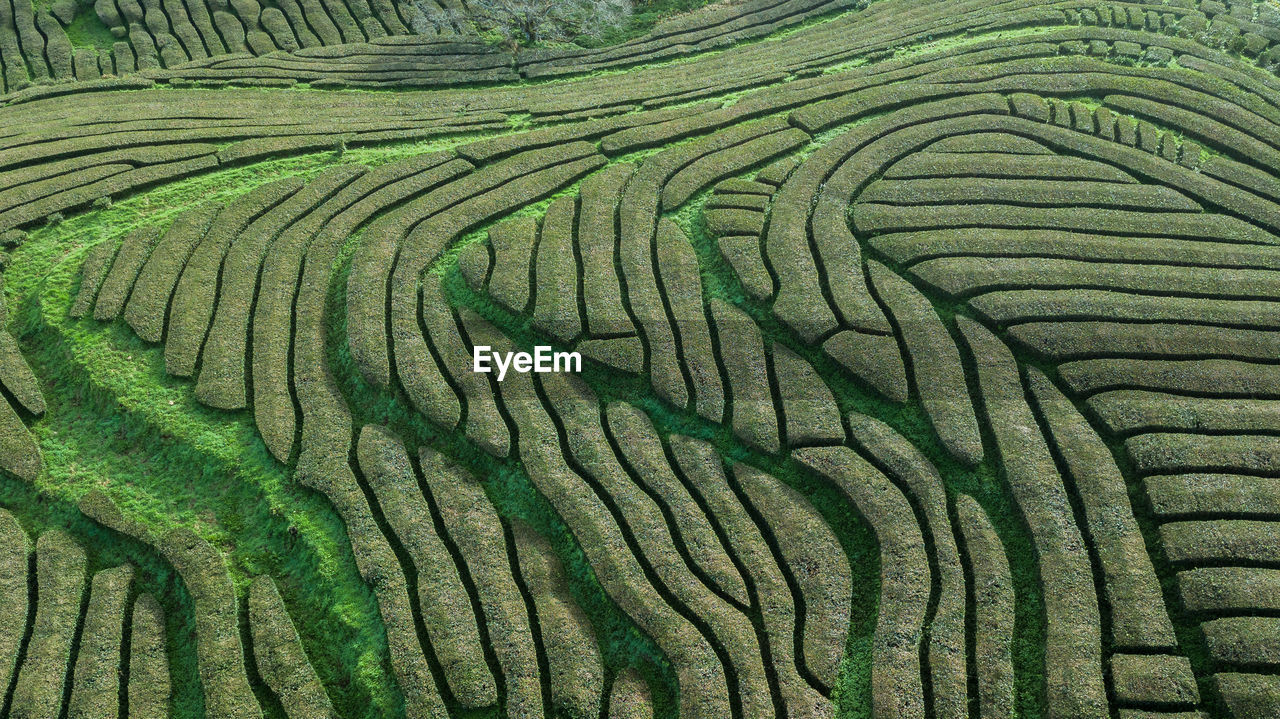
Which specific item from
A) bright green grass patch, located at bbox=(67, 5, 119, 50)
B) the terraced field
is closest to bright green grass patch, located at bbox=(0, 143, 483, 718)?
the terraced field

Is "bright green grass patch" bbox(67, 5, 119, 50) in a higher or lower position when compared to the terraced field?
higher

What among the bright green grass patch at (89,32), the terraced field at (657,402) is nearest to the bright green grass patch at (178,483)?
the terraced field at (657,402)

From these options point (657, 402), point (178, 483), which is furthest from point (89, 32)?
point (657, 402)

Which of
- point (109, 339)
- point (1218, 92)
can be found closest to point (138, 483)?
point (109, 339)

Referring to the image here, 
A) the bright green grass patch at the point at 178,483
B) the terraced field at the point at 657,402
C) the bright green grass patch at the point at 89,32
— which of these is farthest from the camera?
the bright green grass patch at the point at 89,32

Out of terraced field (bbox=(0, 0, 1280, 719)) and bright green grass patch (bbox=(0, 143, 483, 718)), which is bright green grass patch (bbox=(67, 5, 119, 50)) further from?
bright green grass patch (bbox=(0, 143, 483, 718))

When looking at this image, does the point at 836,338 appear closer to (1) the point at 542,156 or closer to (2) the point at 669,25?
(1) the point at 542,156

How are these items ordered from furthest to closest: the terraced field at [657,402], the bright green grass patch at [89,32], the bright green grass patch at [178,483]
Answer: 1. the bright green grass patch at [89,32]
2. the bright green grass patch at [178,483]
3. the terraced field at [657,402]

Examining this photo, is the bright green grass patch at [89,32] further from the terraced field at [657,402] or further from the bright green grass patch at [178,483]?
the bright green grass patch at [178,483]

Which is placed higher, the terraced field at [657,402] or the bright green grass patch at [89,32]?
the bright green grass patch at [89,32]
